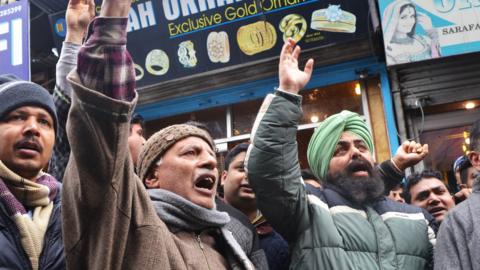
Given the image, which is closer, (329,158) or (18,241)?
(18,241)

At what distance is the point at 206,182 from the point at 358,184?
0.89 m

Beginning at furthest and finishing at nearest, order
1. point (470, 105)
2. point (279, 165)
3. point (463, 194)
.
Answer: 1. point (470, 105)
2. point (463, 194)
3. point (279, 165)

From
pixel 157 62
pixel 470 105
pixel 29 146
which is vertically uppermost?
pixel 157 62

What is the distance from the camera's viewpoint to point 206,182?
2.15 metres

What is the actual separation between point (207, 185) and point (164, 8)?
18.1 ft

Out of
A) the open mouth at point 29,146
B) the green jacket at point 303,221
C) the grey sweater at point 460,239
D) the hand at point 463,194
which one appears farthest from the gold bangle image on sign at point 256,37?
the open mouth at point 29,146

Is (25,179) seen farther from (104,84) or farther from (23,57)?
(23,57)

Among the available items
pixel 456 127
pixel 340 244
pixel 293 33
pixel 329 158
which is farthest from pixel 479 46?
pixel 340 244

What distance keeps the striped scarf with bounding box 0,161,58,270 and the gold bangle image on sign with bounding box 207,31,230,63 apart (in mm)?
5223

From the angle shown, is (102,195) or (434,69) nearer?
(102,195)

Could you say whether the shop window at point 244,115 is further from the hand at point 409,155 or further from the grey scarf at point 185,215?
the grey scarf at point 185,215

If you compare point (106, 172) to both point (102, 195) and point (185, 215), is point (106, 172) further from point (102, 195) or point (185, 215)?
point (185, 215)

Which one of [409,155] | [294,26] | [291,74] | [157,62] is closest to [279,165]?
[291,74]

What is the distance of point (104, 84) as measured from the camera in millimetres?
1237
